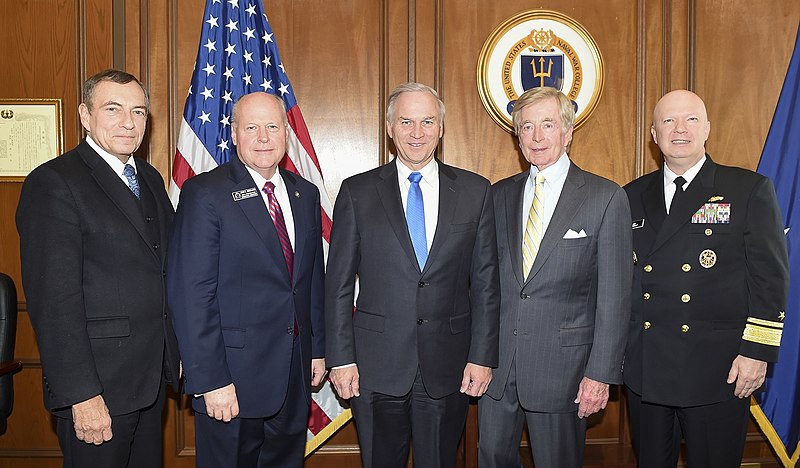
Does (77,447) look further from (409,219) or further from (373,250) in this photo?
(409,219)

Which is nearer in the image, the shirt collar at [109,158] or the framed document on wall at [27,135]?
the shirt collar at [109,158]

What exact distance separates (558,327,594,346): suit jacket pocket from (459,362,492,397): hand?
1.02 feet

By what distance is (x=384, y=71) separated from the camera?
3.54 meters

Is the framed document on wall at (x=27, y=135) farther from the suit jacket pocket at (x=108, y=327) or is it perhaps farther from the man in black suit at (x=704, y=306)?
the man in black suit at (x=704, y=306)

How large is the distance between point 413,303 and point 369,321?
0.19 meters

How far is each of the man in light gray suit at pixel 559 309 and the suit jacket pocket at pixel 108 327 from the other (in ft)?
4.58

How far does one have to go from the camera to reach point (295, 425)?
246 cm

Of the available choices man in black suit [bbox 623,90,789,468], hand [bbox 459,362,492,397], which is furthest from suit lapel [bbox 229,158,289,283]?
man in black suit [bbox 623,90,789,468]

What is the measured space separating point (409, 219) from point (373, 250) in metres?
0.19

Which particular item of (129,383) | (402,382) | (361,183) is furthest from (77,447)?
(361,183)

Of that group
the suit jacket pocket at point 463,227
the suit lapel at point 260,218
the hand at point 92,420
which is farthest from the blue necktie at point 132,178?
the suit jacket pocket at point 463,227

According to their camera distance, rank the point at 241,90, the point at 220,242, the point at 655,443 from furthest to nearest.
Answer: the point at 241,90 → the point at 655,443 → the point at 220,242

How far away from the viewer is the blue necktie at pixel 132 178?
2.26 m

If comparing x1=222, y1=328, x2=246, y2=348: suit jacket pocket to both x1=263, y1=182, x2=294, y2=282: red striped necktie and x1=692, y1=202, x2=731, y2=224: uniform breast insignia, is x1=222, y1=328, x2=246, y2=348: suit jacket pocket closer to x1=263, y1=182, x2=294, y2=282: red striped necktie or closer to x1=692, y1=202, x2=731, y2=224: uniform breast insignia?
x1=263, y1=182, x2=294, y2=282: red striped necktie
